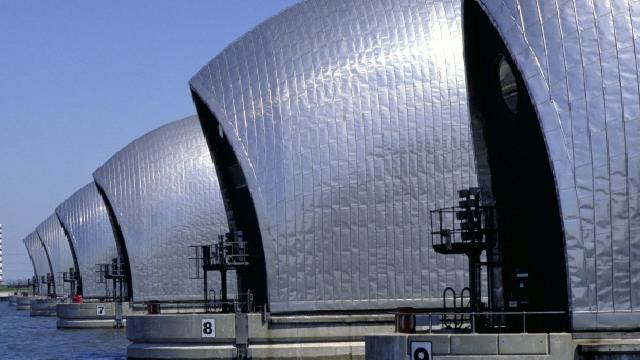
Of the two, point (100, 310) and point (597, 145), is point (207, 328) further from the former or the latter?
point (100, 310)

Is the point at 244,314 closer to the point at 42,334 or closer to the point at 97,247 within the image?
the point at 42,334

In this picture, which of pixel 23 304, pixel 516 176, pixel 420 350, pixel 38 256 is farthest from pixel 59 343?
pixel 38 256

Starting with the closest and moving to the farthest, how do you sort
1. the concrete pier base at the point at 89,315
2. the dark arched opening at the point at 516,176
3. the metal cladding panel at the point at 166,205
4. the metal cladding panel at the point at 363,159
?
1. the dark arched opening at the point at 516,176
2. the metal cladding panel at the point at 363,159
3. the metal cladding panel at the point at 166,205
4. the concrete pier base at the point at 89,315

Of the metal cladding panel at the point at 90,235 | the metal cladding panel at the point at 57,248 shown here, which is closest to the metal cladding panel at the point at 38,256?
the metal cladding panel at the point at 57,248

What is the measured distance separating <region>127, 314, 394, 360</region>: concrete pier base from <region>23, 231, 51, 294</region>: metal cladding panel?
107931mm

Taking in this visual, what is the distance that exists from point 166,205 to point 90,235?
23.8 m

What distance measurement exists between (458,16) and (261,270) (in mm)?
14637

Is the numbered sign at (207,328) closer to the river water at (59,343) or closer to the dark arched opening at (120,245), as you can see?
the river water at (59,343)

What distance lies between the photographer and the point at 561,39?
115 ft

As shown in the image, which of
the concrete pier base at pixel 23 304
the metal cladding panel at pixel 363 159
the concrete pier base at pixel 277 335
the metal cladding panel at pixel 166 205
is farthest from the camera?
the concrete pier base at pixel 23 304

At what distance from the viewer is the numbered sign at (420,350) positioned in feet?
109

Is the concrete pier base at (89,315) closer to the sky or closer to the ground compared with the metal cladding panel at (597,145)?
closer to the ground

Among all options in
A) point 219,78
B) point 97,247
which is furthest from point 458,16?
point 97,247

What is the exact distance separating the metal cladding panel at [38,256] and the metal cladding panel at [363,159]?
10790cm
